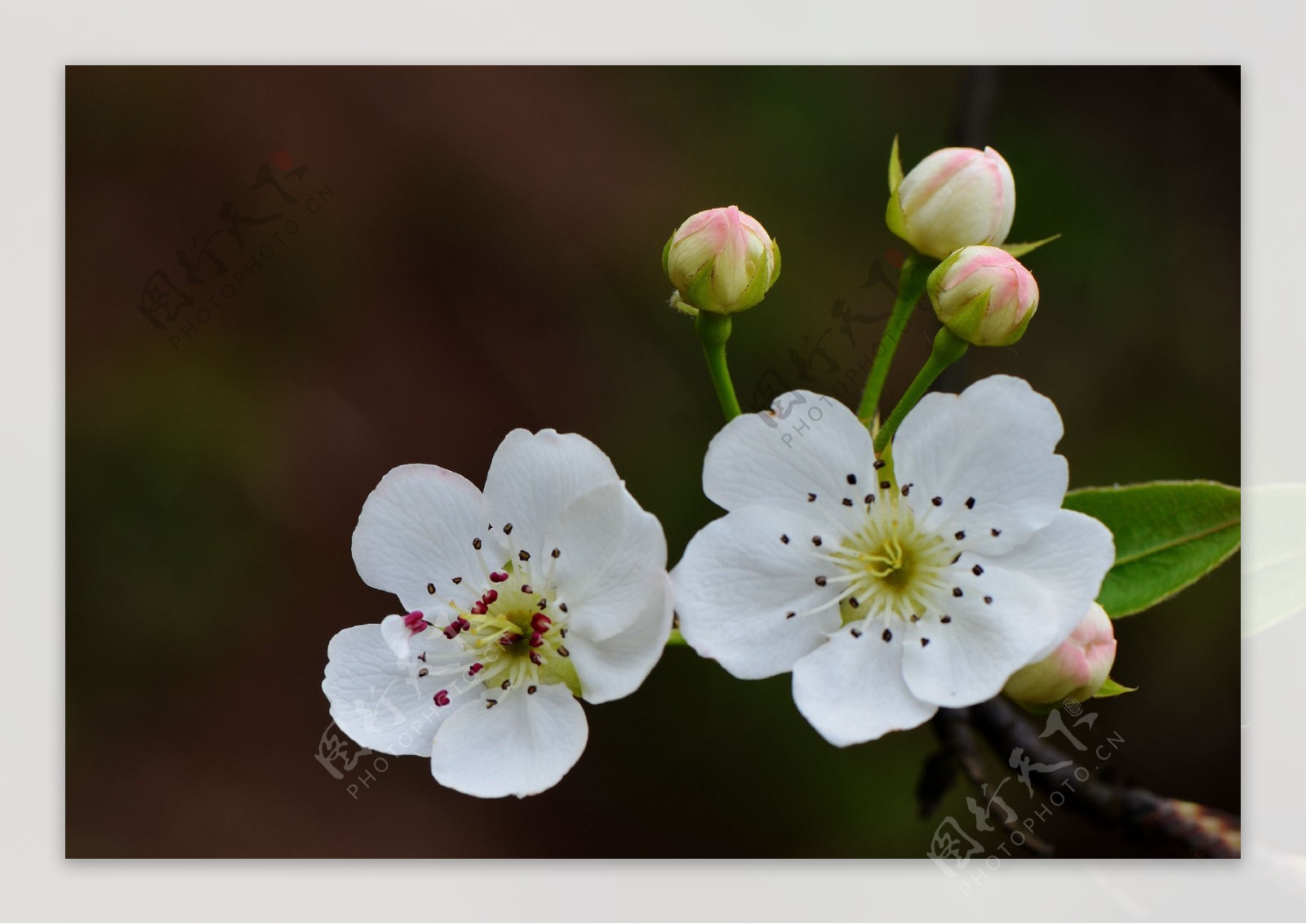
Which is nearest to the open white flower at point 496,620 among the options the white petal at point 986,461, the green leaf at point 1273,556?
the white petal at point 986,461

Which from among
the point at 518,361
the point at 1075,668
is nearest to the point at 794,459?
the point at 1075,668

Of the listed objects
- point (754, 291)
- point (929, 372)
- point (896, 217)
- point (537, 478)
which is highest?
point (896, 217)

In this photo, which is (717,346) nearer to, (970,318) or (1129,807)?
(970,318)

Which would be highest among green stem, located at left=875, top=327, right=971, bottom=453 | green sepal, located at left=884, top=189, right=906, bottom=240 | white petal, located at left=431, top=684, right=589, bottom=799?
green sepal, located at left=884, top=189, right=906, bottom=240

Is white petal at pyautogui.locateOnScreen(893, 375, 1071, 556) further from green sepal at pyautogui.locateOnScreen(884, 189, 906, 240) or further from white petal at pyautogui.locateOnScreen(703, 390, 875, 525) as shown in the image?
green sepal at pyautogui.locateOnScreen(884, 189, 906, 240)

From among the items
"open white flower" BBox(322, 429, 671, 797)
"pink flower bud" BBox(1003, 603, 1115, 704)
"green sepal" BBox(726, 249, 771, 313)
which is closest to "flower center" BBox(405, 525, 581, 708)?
"open white flower" BBox(322, 429, 671, 797)
